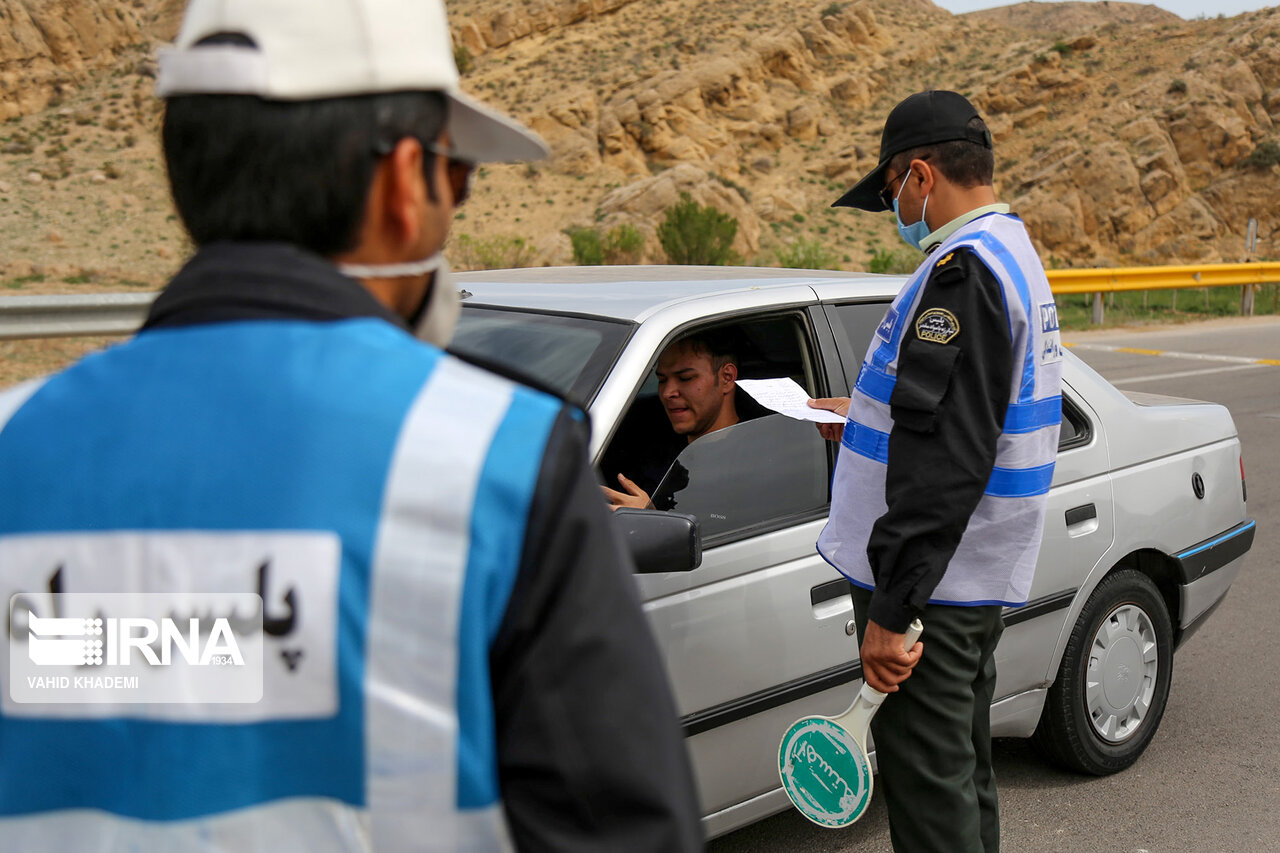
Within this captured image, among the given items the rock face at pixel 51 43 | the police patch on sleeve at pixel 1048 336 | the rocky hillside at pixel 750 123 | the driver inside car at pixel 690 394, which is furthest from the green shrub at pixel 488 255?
the rock face at pixel 51 43

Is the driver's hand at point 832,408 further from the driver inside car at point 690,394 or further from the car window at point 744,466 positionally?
the driver inside car at point 690,394

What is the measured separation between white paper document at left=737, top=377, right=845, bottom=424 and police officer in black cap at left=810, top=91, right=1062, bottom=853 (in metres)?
0.37

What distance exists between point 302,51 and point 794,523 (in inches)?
83.9

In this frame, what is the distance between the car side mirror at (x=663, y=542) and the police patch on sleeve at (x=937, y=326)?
0.60m

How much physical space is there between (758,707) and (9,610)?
1.97 meters

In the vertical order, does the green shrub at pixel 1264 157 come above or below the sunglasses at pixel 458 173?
above

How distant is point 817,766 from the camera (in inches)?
96.0

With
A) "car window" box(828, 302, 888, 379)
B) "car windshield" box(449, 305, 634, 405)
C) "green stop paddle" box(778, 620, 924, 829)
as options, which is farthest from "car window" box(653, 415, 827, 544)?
"green stop paddle" box(778, 620, 924, 829)

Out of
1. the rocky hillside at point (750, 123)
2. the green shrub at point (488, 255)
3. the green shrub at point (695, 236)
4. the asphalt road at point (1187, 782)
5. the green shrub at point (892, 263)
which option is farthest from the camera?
the rocky hillside at point (750, 123)

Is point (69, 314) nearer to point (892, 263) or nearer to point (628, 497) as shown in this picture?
point (628, 497)

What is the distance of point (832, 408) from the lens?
9.60 ft

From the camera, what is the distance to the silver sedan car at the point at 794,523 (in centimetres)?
258

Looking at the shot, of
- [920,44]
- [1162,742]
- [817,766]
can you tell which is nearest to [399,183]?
[817,766]

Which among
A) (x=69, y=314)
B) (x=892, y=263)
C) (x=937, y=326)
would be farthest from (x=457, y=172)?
(x=892, y=263)
